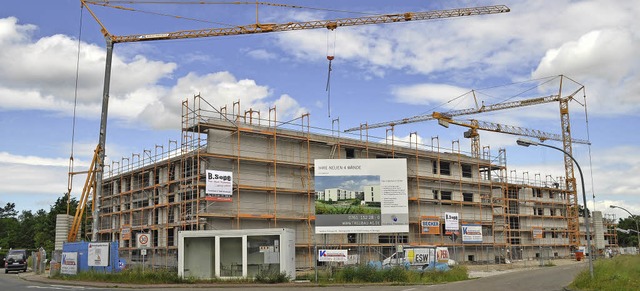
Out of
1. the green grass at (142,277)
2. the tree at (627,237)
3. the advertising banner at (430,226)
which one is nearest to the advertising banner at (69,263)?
the green grass at (142,277)

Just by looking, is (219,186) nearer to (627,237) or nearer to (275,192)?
(275,192)

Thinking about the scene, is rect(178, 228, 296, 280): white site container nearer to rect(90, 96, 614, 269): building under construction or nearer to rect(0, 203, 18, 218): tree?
rect(90, 96, 614, 269): building under construction

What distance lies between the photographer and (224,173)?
4222cm

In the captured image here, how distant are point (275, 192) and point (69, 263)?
15.9 meters

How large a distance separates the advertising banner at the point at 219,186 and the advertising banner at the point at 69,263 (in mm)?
9285

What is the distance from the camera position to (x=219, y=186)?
41.8 metres

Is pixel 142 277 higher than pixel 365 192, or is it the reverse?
pixel 365 192

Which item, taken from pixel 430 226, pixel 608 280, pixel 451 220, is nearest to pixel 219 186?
pixel 430 226

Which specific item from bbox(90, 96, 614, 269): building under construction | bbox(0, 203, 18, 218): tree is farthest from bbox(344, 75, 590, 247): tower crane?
bbox(0, 203, 18, 218): tree

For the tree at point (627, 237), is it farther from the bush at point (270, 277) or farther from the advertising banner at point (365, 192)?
the bush at point (270, 277)

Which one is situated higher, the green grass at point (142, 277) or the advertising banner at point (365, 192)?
the advertising banner at point (365, 192)

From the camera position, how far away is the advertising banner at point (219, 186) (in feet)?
135

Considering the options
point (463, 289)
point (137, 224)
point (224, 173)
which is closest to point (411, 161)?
point (224, 173)

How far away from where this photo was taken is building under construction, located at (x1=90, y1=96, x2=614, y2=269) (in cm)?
4481
